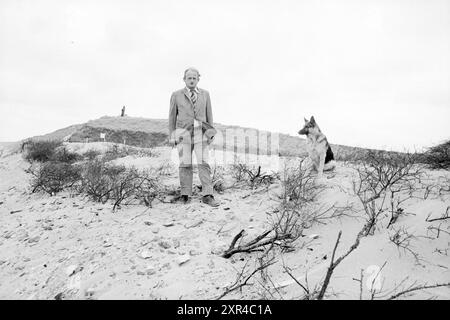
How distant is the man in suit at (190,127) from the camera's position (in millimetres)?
4480

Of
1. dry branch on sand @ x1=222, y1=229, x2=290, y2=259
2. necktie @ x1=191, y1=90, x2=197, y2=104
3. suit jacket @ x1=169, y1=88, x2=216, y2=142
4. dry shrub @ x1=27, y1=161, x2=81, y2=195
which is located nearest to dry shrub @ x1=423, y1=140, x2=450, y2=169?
dry branch on sand @ x1=222, y1=229, x2=290, y2=259

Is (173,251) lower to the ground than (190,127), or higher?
lower

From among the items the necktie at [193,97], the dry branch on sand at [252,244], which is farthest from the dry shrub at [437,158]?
the necktie at [193,97]

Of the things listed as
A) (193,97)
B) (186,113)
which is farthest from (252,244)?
(193,97)

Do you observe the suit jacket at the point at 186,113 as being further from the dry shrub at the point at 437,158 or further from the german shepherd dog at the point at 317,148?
the dry shrub at the point at 437,158

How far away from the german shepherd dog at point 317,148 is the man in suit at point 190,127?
177 cm

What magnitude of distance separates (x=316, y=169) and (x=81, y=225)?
3.53m

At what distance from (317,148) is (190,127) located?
2083 mm

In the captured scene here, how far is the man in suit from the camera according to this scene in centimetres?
448

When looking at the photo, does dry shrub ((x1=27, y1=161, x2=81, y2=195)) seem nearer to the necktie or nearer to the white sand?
the white sand

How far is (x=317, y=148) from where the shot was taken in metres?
5.25

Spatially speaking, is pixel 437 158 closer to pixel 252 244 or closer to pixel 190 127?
pixel 252 244

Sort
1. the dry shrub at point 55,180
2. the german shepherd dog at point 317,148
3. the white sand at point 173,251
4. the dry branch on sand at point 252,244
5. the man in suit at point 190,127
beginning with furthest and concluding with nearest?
1. the german shepherd dog at point 317,148
2. the dry shrub at point 55,180
3. the man in suit at point 190,127
4. the dry branch on sand at point 252,244
5. the white sand at point 173,251

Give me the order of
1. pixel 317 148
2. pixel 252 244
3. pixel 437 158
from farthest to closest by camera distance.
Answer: pixel 317 148 < pixel 437 158 < pixel 252 244
